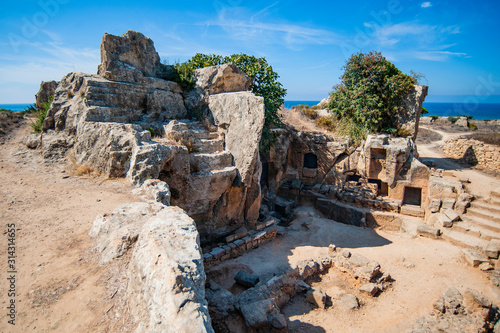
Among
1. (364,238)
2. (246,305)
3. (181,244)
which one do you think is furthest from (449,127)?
(181,244)

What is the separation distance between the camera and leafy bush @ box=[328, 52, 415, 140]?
15.7 metres

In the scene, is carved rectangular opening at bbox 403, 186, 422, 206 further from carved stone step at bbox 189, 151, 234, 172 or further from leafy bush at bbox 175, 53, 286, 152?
carved stone step at bbox 189, 151, 234, 172

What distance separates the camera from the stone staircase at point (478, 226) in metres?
10.1

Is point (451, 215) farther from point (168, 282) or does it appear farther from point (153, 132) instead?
point (168, 282)

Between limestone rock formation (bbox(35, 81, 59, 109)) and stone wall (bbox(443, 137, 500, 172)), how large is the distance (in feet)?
71.9

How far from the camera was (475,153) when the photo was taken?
16.5m

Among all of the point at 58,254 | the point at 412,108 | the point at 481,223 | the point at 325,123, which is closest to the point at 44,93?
the point at 58,254

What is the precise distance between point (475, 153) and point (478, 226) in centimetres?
784

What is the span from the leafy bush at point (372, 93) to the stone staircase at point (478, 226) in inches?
240

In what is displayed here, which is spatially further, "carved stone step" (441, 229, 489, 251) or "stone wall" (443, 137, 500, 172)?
"stone wall" (443, 137, 500, 172)

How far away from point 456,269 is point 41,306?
1045 cm

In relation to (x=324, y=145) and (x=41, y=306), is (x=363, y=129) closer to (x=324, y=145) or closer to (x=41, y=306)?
(x=324, y=145)

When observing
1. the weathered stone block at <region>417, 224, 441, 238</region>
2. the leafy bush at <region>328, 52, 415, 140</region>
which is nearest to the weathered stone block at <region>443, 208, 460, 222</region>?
the weathered stone block at <region>417, 224, 441, 238</region>

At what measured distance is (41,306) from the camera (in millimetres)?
3139
